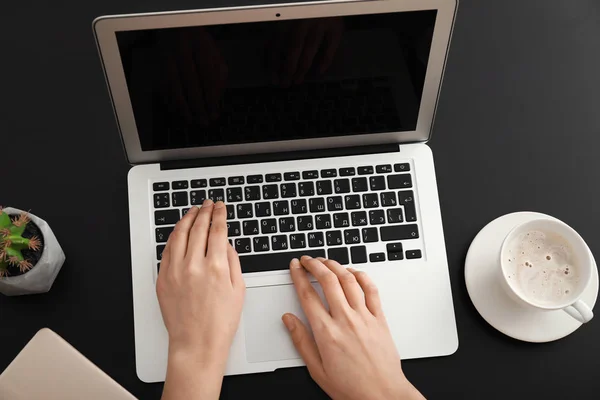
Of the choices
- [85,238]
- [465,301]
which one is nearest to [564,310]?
[465,301]

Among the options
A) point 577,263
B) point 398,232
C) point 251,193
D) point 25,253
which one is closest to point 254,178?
point 251,193

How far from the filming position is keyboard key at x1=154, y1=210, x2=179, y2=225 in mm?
920

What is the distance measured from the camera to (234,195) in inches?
36.5

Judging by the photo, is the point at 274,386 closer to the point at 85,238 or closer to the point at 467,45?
the point at 85,238

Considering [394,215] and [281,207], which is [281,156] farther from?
[394,215]

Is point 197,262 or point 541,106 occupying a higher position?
point 541,106

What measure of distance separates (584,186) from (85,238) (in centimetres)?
79

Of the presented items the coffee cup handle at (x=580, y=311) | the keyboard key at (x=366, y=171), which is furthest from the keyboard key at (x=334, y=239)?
the coffee cup handle at (x=580, y=311)

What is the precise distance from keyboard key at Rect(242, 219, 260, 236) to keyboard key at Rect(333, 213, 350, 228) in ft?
0.38

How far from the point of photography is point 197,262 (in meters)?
0.88

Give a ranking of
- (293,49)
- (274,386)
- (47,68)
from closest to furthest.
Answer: (293,49) < (274,386) < (47,68)

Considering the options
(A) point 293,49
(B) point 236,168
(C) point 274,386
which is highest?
(A) point 293,49

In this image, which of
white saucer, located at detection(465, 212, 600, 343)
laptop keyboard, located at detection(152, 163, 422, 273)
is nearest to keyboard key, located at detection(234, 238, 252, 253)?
laptop keyboard, located at detection(152, 163, 422, 273)

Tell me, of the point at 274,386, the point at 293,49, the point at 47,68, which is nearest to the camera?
the point at 293,49
